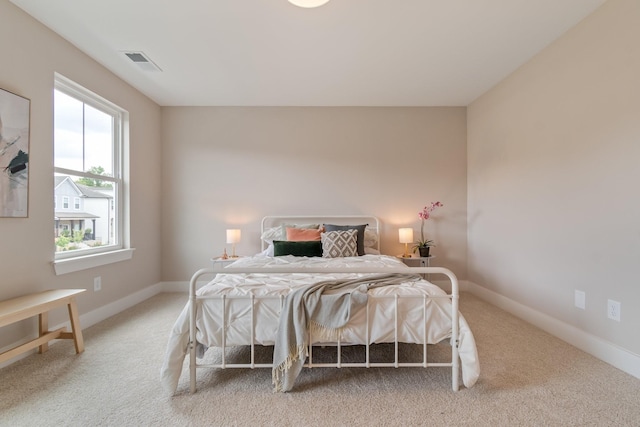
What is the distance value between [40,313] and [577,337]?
13.1 feet

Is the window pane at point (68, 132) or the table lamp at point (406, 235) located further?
the table lamp at point (406, 235)

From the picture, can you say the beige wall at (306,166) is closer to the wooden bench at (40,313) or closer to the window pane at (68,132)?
the window pane at (68,132)

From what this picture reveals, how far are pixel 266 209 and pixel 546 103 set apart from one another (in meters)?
3.21

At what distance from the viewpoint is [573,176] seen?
235 centimetres

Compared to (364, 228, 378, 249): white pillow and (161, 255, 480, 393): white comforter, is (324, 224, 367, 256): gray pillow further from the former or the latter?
(161, 255, 480, 393): white comforter

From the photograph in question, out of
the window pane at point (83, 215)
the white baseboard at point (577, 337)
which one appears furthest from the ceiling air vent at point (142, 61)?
the white baseboard at point (577, 337)

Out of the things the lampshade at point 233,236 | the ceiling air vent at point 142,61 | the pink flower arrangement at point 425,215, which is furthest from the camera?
the pink flower arrangement at point 425,215

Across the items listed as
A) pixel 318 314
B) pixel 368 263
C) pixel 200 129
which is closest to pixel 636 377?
pixel 368 263

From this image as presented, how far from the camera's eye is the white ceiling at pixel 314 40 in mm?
2100

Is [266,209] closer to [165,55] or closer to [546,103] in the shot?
[165,55]

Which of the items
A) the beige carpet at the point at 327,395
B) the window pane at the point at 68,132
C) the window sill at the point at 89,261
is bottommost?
the beige carpet at the point at 327,395

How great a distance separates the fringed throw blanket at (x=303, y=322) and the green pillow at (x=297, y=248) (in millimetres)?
Answer: 1384

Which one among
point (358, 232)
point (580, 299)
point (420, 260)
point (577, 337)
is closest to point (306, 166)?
point (358, 232)

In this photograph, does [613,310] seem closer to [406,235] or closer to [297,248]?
[406,235]
